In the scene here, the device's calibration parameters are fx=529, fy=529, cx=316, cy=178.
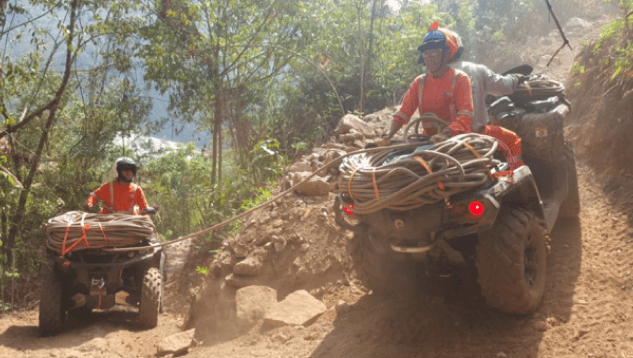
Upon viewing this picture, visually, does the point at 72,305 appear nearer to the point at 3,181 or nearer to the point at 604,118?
the point at 3,181

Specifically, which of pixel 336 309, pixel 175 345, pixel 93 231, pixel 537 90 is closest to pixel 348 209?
pixel 336 309

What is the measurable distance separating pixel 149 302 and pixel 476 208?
4180mm

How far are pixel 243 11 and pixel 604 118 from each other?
24.2 ft

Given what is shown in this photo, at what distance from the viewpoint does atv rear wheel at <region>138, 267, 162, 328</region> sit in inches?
235

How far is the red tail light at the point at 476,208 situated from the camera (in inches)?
124

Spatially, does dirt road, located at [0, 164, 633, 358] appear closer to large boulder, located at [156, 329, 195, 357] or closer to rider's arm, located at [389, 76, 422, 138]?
large boulder, located at [156, 329, 195, 357]

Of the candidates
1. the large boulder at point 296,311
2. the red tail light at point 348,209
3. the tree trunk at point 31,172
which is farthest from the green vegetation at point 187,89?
the red tail light at point 348,209

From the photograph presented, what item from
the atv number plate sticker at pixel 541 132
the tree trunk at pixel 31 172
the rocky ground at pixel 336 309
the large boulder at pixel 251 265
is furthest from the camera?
the tree trunk at pixel 31 172

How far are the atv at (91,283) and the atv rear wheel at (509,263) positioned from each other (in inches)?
138

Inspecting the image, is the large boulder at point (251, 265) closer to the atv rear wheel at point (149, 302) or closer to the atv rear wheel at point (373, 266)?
the atv rear wheel at point (149, 302)

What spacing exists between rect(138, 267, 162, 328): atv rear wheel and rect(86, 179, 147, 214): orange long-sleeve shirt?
1.06 metres

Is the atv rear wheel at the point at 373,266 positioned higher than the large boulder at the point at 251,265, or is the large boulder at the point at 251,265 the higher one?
the atv rear wheel at the point at 373,266

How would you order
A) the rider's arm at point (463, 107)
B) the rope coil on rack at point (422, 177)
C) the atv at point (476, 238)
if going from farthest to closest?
the rider's arm at point (463, 107) → the atv at point (476, 238) → the rope coil on rack at point (422, 177)


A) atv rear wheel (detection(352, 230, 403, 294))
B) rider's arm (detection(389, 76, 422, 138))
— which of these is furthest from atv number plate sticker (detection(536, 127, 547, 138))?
atv rear wheel (detection(352, 230, 403, 294))
